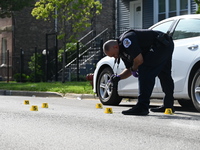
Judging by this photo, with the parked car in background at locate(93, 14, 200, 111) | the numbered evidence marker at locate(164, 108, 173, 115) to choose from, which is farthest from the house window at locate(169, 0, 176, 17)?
the numbered evidence marker at locate(164, 108, 173, 115)

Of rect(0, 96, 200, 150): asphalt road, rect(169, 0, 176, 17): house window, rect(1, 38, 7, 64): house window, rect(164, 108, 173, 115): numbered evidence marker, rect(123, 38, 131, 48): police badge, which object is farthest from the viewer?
rect(1, 38, 7, 64): house window

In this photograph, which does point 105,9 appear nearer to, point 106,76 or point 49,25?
point 49,25

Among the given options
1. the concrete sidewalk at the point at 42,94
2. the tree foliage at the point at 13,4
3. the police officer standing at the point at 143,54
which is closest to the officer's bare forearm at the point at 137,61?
the police officer standing at the point at 143,54

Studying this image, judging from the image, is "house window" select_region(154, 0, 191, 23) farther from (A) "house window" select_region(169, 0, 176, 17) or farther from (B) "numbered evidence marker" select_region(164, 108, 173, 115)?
(B) "numbered evidence marker" select_region(164, 108, 173, 115)

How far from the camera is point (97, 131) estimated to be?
20.7 feet

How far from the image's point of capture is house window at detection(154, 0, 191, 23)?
23220 millimetres

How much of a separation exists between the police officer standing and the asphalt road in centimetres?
40

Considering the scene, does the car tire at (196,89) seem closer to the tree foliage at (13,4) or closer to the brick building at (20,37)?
the tree foliage at (13,4)

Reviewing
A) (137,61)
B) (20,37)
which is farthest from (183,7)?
(137,61)

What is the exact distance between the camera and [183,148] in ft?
16.7

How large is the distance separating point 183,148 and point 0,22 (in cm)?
2681

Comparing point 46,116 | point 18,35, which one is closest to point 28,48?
point 18,35

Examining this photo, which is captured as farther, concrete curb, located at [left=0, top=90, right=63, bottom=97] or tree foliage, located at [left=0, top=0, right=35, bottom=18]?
tree foliage, located at [left=0, top=0, right=35, bottom=18]

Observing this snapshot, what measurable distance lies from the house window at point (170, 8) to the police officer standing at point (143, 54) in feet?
50.0
